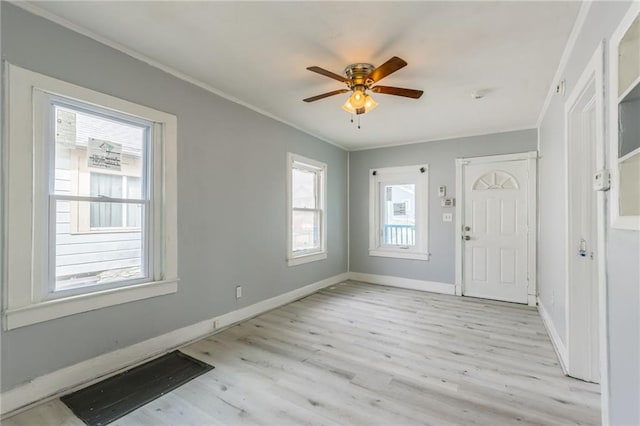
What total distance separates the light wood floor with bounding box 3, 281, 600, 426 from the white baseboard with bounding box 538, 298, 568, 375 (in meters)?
0.07

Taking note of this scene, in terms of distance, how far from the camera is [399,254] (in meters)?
5.12

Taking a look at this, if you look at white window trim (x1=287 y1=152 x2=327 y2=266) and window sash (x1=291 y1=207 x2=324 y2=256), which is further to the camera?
window sash (x1=291 y1=207 x2=324 y2=256)

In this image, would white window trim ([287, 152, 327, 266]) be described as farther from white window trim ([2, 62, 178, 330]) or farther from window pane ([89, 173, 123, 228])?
white window trim ([2, 62, 178, 330])

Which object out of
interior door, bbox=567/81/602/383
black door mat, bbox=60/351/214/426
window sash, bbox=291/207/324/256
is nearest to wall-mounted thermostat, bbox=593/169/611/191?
interior door, bbox=567/81/602/383

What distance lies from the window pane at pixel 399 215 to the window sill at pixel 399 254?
6.1 inches

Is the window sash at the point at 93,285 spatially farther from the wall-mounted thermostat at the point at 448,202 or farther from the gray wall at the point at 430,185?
the wall-mounted thermostat at the point at 448,202

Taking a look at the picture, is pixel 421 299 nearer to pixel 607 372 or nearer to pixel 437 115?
pixel 437 115

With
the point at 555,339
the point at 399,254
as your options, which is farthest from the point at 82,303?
the point at 399,254

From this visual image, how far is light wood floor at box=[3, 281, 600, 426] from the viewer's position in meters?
1.83

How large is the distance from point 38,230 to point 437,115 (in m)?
4.03

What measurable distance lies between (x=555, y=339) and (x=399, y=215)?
285 centimetres

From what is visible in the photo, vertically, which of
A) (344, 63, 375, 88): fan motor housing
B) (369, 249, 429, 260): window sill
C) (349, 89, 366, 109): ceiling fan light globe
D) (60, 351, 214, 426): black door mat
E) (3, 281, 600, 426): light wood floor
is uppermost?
(344, 63, 375, 88): fan motor housing

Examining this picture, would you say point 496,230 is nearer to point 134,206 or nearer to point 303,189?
point 303,189

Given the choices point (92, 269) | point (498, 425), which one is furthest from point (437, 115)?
point (92, 269)
